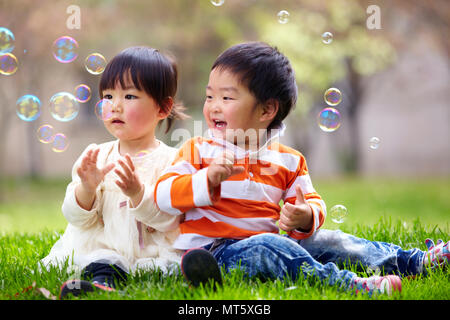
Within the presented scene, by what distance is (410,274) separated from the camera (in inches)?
114

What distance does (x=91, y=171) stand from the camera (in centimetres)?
262

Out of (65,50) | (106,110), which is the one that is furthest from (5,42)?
(106,110)

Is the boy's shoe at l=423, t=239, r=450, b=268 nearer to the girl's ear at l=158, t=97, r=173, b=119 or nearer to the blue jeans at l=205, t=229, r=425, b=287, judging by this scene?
the blue jeans at l=205, t=229, r=425, b=287

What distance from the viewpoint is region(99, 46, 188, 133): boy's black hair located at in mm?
2848

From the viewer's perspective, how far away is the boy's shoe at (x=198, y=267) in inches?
92.3

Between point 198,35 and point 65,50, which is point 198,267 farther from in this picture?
point 198,35

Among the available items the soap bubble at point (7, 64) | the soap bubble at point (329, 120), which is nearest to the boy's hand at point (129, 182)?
the soap bubble at point (329, 120)

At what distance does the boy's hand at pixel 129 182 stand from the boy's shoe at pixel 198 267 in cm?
43

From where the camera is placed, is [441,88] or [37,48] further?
[441,88]

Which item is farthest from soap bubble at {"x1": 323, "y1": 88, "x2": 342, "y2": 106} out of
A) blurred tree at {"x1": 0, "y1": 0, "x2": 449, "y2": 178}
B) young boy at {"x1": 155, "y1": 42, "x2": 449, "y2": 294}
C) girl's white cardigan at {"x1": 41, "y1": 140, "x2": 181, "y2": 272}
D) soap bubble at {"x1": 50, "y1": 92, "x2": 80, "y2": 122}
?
blurred tree at {"x1": 0, "y1": 0, "x2": 449, "y2": 178}

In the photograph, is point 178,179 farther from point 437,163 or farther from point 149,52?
point 437,163

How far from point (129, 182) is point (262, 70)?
0.89 m
